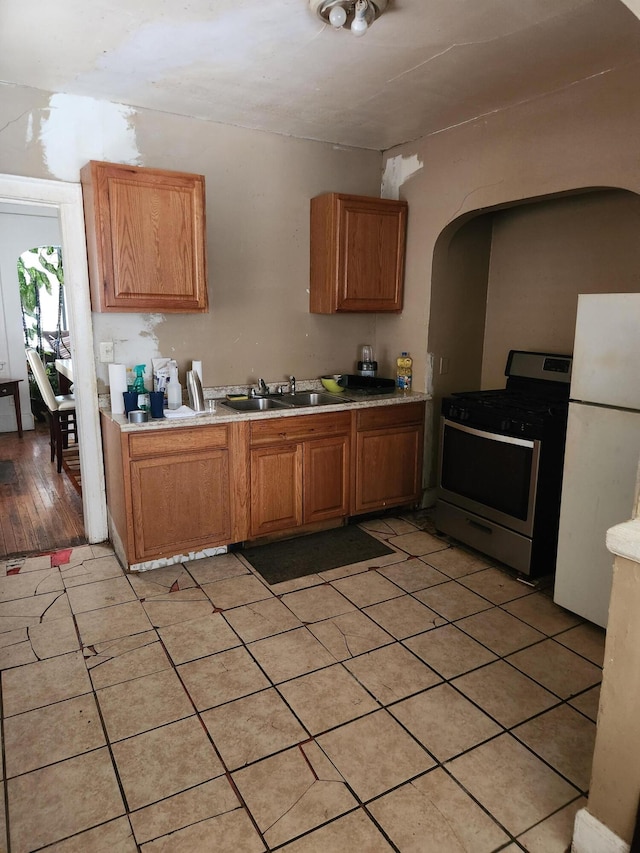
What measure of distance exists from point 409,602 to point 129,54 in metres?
2.91

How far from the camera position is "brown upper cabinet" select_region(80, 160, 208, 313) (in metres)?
2.92

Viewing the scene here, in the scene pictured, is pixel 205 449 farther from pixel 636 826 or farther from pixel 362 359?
pixel 636 826

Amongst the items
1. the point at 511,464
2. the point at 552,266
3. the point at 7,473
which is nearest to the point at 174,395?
the point at 511,464

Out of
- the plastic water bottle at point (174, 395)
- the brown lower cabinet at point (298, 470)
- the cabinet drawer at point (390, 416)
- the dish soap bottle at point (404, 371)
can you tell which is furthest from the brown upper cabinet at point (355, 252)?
the plastic water bottle at point (174, 395)

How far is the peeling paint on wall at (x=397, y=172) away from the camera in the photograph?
3861mm

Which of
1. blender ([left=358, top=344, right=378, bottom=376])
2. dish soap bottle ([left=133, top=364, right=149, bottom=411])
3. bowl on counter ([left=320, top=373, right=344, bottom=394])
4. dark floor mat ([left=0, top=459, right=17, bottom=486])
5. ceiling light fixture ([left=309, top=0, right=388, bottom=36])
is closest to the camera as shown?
ceiling light fixture ([left=309, top=0, right=388, bottom=36])

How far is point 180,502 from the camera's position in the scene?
10.3 ft

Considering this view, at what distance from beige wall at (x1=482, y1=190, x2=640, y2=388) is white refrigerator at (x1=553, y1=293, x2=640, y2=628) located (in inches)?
39.2

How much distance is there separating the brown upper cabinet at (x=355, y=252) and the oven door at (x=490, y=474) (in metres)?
1.05

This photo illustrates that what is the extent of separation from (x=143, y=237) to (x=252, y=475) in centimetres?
145

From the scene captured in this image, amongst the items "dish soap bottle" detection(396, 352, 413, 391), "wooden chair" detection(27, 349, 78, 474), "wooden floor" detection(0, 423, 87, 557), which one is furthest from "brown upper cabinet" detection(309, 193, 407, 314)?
"wooden chair" detection(27, 349, 78, 474)

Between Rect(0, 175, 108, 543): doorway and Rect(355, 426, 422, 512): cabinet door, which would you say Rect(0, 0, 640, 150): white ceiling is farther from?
Rect(355, 426, 422, 512): cabinet door

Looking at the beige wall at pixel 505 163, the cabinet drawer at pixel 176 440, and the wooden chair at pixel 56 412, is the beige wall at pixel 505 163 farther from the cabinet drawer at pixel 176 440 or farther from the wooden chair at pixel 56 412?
the wooden chair at pixel 56 412

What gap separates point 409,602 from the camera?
2854 mm
